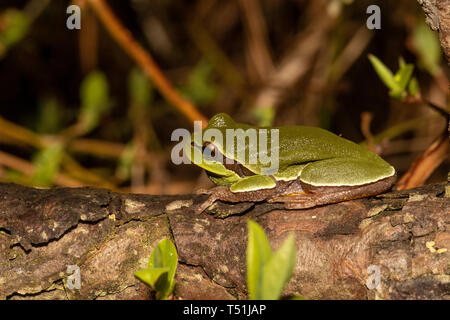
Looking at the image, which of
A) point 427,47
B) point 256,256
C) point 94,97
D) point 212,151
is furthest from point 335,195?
point 94,97

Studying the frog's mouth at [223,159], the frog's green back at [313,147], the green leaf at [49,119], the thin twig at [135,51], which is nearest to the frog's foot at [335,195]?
the frog's green back at [313,147]

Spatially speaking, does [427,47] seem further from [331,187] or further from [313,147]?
[331,187]

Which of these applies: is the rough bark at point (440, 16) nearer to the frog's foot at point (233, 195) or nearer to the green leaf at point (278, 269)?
the frog's foot at point (233, 195)

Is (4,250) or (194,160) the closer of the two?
(4,250)
